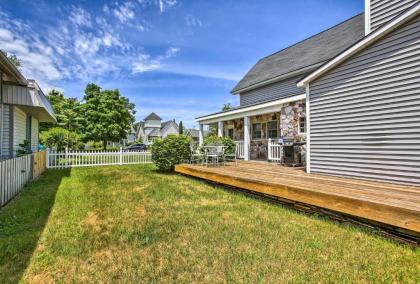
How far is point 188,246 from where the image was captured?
320 cm

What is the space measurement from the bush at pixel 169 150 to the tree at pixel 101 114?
55.2 ft

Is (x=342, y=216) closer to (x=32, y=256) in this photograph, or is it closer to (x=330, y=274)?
(x=330, y=274)

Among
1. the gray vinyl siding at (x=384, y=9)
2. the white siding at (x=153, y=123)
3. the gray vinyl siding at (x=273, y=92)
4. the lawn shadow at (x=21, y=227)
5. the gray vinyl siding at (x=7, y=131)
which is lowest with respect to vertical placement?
the lawn shadow at (x=21, y=227)

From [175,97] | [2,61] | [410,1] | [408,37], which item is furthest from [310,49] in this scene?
[175,97]

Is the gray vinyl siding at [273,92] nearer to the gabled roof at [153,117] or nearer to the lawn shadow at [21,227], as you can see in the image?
the lawn shadow at [21,227]

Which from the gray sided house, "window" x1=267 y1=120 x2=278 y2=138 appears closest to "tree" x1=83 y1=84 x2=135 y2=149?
"window" x1=267 y1=120 x2=278 y2=138

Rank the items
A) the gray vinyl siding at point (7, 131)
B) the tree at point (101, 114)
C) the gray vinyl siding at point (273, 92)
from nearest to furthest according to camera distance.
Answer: the gray vinyl siding at point (7, 131), the gray vinyl siding at point (273, 92), the tree at point (101, 114)

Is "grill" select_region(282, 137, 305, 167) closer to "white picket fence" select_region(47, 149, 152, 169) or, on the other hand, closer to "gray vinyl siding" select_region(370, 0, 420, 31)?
"gray vinyl siding" select_region(370, 0, 420, 31)

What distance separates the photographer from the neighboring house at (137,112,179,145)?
51.6 meters

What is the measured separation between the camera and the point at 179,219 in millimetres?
4320

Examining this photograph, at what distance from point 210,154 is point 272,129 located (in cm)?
476

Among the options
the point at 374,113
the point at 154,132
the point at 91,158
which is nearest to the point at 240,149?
the point at 374,113

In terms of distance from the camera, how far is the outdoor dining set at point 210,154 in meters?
9.23

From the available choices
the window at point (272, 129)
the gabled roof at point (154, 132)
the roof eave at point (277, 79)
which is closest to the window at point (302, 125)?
the window at point (272, 129)
